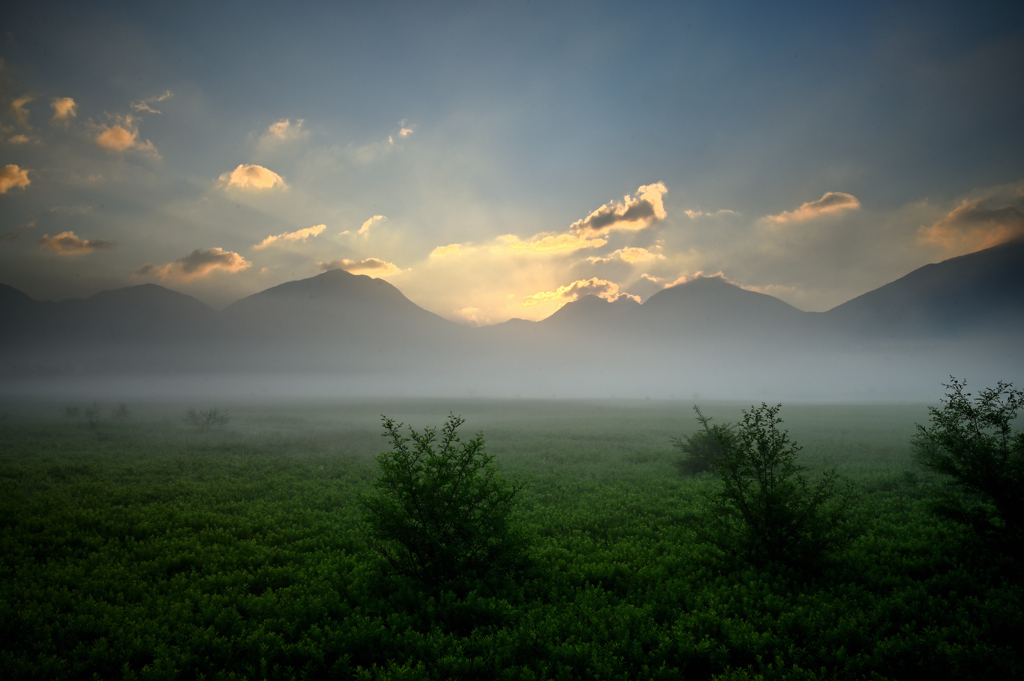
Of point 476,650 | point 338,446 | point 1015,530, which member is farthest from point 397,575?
point 338,446

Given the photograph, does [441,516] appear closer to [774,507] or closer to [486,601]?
[486,601]

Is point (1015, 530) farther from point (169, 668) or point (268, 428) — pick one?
point (268, 428)

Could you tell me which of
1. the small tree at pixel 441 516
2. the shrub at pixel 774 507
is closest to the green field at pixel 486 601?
the shrub at pixel 774 507

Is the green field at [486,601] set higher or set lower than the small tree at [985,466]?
lower

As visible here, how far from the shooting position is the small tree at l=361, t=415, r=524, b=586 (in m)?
9.27

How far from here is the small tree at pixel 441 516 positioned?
927 centimetres

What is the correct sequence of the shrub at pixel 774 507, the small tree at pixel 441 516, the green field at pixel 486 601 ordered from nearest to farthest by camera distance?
the green field at pixel 486 601, the small tree at pixel 441 516, the shrub at pixel 774 507

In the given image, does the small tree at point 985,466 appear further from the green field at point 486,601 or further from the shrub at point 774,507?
the shrub at point 774,507

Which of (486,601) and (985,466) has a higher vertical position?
(985,466)

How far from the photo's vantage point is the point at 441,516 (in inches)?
369

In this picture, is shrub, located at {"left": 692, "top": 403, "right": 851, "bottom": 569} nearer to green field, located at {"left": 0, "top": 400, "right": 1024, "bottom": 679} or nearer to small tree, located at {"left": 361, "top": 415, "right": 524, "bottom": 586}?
Answer: green field, located at {"left": 0, "top": 400, "right": 1024, "bottom": 679}

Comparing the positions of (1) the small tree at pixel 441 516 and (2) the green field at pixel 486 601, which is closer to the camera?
(2) the green field at pixel 486 601

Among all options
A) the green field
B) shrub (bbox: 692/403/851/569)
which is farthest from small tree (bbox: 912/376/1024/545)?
shrub (bbox: 692/403/851/569)

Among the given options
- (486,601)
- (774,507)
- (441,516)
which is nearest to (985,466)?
(774,507)
